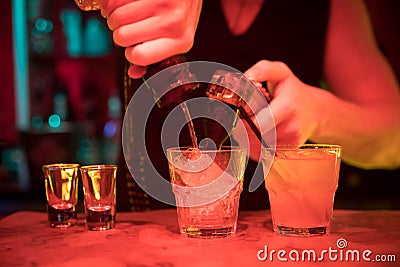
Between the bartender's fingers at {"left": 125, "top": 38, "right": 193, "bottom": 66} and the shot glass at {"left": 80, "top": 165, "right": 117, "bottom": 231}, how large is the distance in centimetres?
25

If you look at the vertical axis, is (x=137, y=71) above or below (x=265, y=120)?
above

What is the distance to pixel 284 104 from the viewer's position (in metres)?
1.44

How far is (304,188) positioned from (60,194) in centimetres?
55

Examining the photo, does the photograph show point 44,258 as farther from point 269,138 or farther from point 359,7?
point 359,7

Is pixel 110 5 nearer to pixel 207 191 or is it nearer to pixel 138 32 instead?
pixel 138 32

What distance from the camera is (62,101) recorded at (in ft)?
12.3

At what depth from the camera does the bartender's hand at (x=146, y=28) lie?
1.14 m

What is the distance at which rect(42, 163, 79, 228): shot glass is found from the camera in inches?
48.1

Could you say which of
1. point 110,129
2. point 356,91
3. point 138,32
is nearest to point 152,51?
point 138,32

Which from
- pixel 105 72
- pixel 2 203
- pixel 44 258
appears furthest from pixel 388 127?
pixel 2 203

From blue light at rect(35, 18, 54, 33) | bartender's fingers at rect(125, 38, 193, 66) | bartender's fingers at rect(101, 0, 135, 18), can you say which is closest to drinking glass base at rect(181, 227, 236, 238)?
bartender's fingers at rect(125, 38, 193, 66)

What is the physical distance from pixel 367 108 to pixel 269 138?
89 cm

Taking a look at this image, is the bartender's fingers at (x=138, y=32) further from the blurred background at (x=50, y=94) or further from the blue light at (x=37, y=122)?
the blue light at (x=37, y=122)

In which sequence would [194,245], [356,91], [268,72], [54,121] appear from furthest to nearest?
[54,121] → [356,91] → [268,72] → [194,245]
